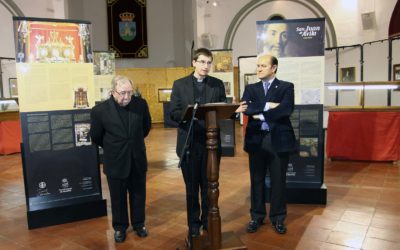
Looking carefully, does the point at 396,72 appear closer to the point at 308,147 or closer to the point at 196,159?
the point at 308,147

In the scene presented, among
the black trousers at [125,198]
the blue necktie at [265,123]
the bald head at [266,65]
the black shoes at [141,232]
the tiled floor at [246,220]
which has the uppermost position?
the bald head at [266,65]

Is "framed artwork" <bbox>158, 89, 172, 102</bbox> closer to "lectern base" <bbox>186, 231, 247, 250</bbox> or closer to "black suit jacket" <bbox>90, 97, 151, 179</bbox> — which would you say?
"black suit jacket" <bbox>90, 97, 151, 179</bbox>

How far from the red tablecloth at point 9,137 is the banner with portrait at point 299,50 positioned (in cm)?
636

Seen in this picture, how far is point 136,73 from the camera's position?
1478 centimetres

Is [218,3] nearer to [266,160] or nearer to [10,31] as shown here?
[10,31]

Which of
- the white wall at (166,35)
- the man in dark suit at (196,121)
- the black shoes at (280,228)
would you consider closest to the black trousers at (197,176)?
the man in dark suit at (196,121)

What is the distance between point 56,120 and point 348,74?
405 inches

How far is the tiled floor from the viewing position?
3.12 metres

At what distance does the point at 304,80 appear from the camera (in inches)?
159

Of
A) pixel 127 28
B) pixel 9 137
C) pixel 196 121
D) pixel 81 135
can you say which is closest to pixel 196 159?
pixel 196 121

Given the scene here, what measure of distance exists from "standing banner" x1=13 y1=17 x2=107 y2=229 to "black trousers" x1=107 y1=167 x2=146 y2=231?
77cm

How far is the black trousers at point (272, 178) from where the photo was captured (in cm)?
321

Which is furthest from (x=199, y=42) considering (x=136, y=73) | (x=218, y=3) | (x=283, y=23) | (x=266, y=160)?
(x=266, y=160)

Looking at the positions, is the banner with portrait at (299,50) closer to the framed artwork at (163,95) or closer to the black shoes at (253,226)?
the black shoes at (253,226)
